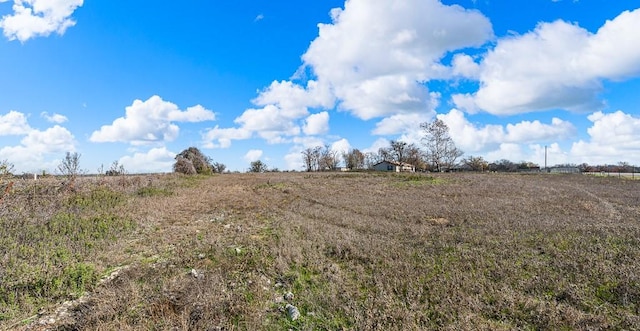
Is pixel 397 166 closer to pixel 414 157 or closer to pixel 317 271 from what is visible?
pixel 414 157

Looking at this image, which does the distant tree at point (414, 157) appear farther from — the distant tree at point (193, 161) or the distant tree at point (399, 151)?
the distant tree at point (193, 161)

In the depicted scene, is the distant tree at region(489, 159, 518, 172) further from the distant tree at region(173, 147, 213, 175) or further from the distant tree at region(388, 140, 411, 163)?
the distant tree at region(173, 147, 213, 175)

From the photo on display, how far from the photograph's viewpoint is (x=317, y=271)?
23.0 feet

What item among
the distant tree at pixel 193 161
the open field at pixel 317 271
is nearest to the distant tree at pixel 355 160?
the distant tree at pixel 193 161

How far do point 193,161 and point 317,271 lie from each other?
5571 cm

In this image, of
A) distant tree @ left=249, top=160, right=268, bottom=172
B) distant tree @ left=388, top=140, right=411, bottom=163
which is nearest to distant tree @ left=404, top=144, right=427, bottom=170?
distant tree @ left=388, top=140, right=411, bottom=163

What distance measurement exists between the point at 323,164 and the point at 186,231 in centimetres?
8836

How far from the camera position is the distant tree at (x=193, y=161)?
51.3 metres

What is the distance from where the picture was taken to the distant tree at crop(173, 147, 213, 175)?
5128 cm

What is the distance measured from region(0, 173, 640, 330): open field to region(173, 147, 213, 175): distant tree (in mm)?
39471

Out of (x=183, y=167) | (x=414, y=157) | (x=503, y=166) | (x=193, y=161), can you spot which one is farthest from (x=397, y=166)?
(x=183, y=167)

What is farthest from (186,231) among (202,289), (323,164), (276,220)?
(323,164)

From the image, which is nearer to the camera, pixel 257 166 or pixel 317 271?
pixel 317 271

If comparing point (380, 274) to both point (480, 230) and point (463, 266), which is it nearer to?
point (463, 266)
